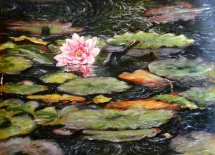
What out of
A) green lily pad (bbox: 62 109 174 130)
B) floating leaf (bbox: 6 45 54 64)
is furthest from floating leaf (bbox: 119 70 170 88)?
floating leaf (bbox: 6 45 54 64)

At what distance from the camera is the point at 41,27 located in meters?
1.24

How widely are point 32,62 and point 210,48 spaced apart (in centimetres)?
47

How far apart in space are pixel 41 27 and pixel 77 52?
0.18 metres

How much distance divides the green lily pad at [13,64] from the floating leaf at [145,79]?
0.81 ft

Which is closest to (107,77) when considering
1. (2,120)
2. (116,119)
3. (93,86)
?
(93,86)

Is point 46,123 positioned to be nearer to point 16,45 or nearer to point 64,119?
point 64,119

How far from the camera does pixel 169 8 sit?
4.35 ft

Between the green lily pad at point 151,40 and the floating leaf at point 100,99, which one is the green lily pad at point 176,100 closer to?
the floating leaf at point 100,99

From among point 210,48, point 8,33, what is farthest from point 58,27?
point 210,48

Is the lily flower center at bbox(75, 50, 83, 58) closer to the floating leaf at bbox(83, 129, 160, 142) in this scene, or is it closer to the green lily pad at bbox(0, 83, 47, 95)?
the green lily pad at bbox(0, 83, 47, 95)

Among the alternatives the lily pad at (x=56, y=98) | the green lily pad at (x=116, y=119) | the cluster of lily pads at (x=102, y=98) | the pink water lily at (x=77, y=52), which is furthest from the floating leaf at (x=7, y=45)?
the green lily pad at (x=116, y=119)

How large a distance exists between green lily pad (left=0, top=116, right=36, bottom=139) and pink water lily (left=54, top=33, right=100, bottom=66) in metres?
0.23

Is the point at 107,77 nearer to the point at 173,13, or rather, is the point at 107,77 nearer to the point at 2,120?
the point at 2,120

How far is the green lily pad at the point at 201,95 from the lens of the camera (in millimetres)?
936
